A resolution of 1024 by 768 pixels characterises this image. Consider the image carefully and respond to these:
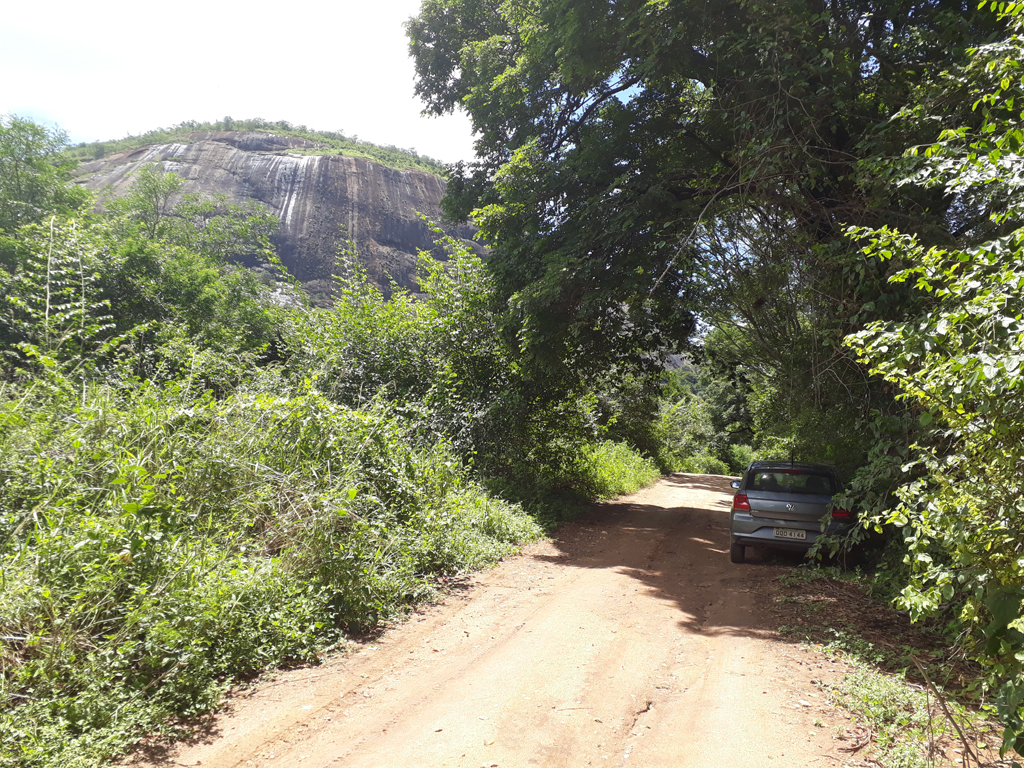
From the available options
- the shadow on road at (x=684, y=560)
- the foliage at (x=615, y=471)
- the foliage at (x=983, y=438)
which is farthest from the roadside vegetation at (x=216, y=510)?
the foliage at (x=983, y=438)

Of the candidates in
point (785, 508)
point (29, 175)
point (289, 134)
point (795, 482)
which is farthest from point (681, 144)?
point (289, 134)

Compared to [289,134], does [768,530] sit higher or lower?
lower

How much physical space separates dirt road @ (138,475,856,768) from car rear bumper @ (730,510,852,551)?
145 centimetres

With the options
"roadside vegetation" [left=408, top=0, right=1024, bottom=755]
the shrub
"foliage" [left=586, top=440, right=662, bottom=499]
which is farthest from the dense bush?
the shrub

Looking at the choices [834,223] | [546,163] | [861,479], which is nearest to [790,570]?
[861,479]

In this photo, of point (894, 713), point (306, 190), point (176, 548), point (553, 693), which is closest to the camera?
point (894, 713)

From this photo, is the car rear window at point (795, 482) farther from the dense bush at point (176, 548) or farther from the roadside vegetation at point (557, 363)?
the dense bush at point (176, 548)

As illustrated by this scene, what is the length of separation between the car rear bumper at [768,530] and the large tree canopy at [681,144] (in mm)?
3215

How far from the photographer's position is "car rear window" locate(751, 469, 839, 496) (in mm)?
8773

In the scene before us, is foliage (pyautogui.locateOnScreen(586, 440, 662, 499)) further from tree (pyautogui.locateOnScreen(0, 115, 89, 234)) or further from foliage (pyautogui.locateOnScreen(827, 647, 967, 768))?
tree (pyautogui.locateOnScreen(0, 115, 89, 234))

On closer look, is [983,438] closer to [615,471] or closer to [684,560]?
[684,560]

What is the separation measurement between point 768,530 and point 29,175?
29609 mm

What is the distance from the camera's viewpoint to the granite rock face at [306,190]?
72000 mm

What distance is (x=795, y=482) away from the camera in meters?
8.95
